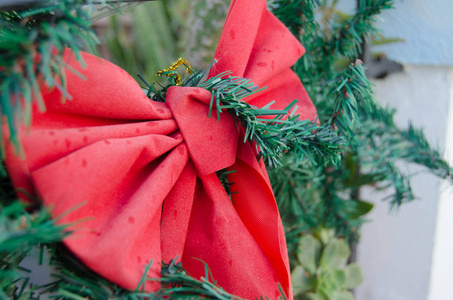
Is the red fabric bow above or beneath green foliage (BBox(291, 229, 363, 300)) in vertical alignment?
above

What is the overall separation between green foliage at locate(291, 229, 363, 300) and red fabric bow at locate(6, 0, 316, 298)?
0.15m

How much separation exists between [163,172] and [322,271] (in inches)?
9.3

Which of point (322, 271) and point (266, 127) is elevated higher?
point (266, 127)

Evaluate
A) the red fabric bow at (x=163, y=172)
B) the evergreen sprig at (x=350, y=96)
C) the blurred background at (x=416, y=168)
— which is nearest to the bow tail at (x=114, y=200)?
the red fabric bow at (x=163, y=172)

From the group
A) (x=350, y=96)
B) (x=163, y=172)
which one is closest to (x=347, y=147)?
(x=350, y=96)

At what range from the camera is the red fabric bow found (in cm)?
15

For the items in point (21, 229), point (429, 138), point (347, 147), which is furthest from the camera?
point (429, 138)

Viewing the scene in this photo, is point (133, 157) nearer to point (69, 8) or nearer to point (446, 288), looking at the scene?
point (69, 8)

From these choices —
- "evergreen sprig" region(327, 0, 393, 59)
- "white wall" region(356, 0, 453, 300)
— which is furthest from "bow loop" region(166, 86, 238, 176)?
"white wall" region(356, 0, 453, 300)

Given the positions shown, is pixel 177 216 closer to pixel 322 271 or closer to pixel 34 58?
pixel 34 58

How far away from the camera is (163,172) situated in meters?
0.18

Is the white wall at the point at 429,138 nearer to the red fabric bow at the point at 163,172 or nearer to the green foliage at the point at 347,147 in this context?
the green foliage at the point at 347,147

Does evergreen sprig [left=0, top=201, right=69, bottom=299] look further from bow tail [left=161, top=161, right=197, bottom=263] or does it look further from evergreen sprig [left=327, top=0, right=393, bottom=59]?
evergreen sprig [left=327, top=0, right=393, bottom=59]

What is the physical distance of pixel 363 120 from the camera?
1.13 ft
